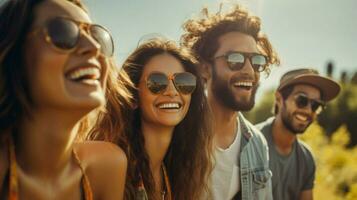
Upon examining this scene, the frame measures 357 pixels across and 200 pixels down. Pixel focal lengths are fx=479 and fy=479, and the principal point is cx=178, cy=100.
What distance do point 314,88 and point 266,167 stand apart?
188 cm

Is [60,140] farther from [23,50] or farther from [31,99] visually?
[23,50]

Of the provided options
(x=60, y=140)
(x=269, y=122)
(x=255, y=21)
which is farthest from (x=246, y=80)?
(x=60, y=140)

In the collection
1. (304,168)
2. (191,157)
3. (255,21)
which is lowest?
(304,168)

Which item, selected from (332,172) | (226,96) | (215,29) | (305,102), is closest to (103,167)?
(226,96)

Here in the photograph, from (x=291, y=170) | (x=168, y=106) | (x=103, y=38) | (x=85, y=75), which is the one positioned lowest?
(x=291, y=170)

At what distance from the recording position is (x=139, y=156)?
12.1ft

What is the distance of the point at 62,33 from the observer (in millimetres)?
2361

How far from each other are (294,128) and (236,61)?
5.58 feet

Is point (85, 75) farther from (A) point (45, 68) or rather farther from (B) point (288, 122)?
(B) point (288, 122)

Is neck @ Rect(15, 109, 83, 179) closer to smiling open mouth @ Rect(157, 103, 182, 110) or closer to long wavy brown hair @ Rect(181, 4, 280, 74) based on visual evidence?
smiling open mouth @ Rect(157, 103, 182, 110)

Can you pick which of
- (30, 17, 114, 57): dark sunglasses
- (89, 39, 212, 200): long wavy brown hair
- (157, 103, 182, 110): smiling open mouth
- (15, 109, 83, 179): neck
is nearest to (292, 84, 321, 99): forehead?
(89, 39, 212, 200): long wavy brown hair

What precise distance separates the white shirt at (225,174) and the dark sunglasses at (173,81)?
0.96 meters

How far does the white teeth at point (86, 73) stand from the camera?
2.41 metres

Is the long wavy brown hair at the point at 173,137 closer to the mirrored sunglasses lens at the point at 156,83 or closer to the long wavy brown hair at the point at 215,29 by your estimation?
the mirrored sunglasses lens at the point at 156,83
